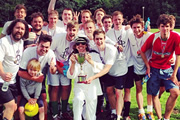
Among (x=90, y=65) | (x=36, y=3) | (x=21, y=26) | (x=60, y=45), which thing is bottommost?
(x=90, y=65)

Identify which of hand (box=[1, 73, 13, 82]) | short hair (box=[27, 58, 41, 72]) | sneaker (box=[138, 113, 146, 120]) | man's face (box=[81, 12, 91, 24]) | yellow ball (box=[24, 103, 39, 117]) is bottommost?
sneaker (box=[138, 113, 146, 120])

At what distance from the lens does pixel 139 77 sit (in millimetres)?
5875

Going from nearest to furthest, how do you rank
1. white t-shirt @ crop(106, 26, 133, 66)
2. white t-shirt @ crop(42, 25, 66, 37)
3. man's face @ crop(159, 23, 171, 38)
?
man's face @ crop(159, 23, 171, 38) < white t-shirt @ crop(106, 26, 133, 66) < white t-shirt @ crop(42, 25, 66, 37)

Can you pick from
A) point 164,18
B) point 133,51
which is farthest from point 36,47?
point 164,18

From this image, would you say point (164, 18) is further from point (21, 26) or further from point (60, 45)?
point (21, 26)

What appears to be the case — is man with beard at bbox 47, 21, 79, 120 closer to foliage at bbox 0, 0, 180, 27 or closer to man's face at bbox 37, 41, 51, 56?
man's face at bbox 37, 41, 51, 56

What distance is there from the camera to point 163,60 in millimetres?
5367

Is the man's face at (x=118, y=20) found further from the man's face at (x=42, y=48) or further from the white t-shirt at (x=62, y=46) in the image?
the man's face at (x=42, y=48)

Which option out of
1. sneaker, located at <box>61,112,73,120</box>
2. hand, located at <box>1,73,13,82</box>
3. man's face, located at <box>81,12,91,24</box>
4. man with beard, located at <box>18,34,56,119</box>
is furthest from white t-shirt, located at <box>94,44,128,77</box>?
hand, located at <box>1,73,13,82</box>

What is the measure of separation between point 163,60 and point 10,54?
Result: 127 inches

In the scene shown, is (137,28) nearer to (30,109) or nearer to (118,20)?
(118,20)

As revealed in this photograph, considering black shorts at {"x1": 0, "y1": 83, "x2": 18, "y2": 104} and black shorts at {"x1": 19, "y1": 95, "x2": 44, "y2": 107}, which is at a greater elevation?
black shorts at {"x1": 0, "y1": 83, "x2": 18, "y2": 104}

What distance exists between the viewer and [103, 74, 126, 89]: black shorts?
18.3 feet

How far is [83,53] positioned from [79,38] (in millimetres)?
367
